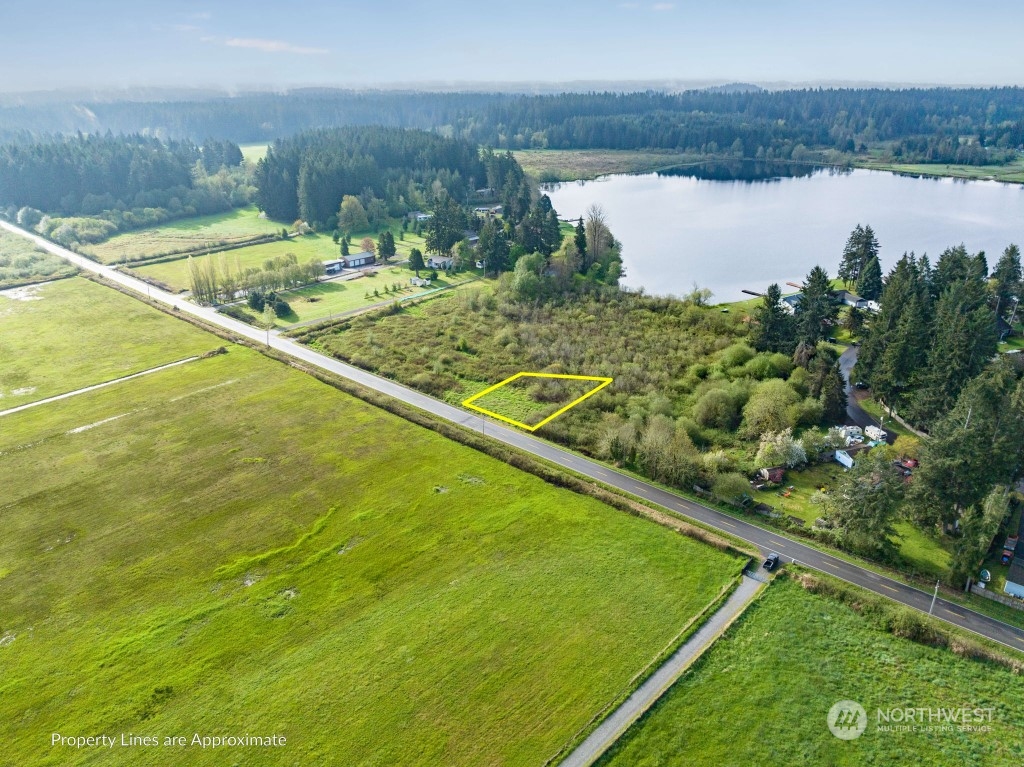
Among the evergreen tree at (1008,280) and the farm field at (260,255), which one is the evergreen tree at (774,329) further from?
the farm field at (260,255)

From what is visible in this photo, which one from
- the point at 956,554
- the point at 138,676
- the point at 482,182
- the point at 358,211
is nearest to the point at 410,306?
the point at 358,211

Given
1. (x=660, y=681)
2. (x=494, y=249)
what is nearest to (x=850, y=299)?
(x=494, y=249)

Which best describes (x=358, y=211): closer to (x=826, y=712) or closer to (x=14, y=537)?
(x=14, y=537)

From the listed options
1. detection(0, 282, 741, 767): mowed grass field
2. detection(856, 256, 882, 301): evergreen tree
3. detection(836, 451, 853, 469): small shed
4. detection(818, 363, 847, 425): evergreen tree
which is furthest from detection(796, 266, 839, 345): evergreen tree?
detection(0, 282, 741, 767): mowed grass field

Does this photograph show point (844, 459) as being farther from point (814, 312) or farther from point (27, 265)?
point (27, 265)

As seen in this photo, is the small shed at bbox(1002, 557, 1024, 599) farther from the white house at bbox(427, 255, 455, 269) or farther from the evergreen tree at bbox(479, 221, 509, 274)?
the white house at bbox(427, 255, 455, 269)

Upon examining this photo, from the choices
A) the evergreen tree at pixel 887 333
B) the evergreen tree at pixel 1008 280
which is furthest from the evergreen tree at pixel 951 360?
the evergreen tree at pixel 1008 280
